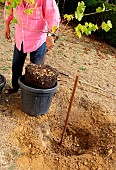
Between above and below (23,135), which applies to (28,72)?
above

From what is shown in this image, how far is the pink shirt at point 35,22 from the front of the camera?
326cm

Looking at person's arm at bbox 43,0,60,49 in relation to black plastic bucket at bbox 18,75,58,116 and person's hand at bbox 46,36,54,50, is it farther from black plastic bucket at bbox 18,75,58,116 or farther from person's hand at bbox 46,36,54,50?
black plastic bucket at bbox 18,75,58,116

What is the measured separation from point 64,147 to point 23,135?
0.52 meters

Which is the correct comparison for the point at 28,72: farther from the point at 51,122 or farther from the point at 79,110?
the point at 79,110

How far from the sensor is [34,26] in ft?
11.2

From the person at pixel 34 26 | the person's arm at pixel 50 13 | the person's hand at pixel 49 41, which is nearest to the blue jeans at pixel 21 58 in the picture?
the person at pixel 34 26

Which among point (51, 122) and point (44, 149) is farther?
point (51, 122)

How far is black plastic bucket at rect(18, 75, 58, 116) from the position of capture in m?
3.53

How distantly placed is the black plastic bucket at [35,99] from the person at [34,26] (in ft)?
1.16

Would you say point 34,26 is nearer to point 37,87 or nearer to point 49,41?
point 49,41

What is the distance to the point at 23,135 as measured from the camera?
3.52m

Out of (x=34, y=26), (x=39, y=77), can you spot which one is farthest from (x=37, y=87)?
(x=34, y=26)

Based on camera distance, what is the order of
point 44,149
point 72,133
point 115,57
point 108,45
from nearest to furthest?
point 44,149 → point 72,133 → point 115,57 → point 108,45

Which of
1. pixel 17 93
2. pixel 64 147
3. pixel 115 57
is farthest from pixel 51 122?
pixel 115 57
